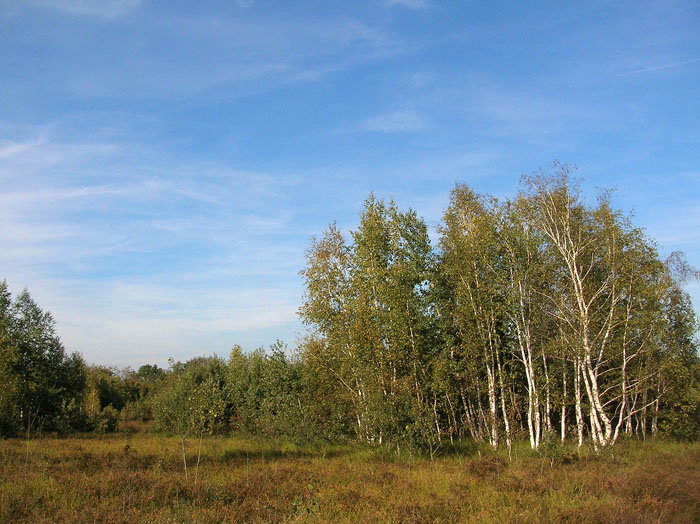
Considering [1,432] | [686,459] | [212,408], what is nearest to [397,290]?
[212,408]

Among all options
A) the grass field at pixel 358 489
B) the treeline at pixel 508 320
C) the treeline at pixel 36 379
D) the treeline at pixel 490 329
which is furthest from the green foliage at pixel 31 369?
the treeline at pixel 508 320

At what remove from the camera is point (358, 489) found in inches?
566

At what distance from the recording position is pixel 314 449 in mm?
23516

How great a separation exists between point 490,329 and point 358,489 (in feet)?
37.2

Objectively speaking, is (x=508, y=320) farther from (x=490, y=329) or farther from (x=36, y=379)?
(x=36, y=379)

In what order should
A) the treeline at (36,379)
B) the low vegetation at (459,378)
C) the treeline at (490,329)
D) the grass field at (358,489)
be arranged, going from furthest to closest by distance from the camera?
the treeline at (36,379) < the treeline at (490,329) < the low vegetation at (459,378) < the grass field at (358,489)

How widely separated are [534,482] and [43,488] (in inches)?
558

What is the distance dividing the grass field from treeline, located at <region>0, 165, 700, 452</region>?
110 inches

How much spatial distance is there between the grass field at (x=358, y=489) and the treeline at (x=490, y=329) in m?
2.79

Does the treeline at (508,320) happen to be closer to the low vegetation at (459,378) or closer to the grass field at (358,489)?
the low vegetation at (459,378)

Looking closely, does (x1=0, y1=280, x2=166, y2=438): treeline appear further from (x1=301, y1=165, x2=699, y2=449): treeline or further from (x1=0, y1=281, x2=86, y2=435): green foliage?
(x1=301, y1=165, x2=699, y2=449): treeline

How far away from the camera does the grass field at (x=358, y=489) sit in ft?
36.5

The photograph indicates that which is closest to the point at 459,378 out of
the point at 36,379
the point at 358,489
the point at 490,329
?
the point at 490,329

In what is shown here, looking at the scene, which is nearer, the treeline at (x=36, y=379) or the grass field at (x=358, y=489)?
the grass field at (x=358, y=489)
